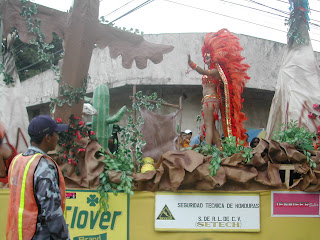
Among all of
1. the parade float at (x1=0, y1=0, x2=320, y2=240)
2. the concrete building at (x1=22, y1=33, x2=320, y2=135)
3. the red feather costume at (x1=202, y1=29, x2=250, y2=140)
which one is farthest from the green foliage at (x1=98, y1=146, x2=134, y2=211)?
the concrete building at (x1=22, y1=33, x2=320, y2=135)

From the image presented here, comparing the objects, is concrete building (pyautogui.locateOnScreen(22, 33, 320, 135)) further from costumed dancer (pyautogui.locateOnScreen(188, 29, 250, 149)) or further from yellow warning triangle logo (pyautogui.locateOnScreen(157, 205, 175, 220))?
yellow warning triangle logo (pyautogui.locateOnScreen(157, 205, 175, 220))

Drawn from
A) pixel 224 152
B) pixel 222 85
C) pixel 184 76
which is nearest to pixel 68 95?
pixel 224 152

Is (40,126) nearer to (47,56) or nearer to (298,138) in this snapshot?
(47,56)

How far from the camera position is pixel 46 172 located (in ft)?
6.97

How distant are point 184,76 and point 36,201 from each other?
345 inches

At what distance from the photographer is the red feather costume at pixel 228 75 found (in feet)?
16.9

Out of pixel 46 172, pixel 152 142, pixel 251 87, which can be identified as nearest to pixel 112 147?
pixel 152 142

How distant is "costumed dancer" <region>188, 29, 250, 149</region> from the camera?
5098mm

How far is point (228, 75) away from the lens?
17.2ft

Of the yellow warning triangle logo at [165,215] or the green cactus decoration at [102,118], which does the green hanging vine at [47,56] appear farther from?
the yellow warning triangle logo at [165,215]

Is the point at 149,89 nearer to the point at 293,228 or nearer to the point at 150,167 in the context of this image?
the point at 150,167

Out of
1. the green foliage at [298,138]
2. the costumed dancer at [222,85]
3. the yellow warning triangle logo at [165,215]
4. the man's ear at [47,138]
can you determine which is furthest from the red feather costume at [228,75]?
the man's ear at [47,138]

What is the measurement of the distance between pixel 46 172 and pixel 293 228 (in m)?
2.59

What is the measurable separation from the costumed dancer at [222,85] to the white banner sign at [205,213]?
1573 millimetres
